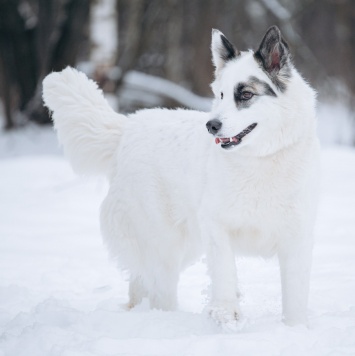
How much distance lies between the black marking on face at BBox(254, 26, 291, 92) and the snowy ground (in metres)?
1.52

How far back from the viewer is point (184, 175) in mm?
4652

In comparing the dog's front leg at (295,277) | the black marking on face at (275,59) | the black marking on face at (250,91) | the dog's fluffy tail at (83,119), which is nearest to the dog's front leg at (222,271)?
the dog's front leg at (295,277)

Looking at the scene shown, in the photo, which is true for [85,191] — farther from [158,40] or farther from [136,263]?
[158,40]

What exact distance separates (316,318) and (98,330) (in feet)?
4.53

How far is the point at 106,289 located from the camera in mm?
5664

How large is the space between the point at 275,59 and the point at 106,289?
258 cm

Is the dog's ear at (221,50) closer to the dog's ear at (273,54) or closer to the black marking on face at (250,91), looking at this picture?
the dog's ear at (273,54)

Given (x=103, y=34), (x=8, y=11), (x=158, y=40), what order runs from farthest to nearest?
1. (x=158, y=40)
2. (x=8, y=11)
3. (x=103, y=34)

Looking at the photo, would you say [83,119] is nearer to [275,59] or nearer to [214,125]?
[214,125]

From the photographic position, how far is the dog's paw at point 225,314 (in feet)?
13.2

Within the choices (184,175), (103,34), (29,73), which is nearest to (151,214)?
(184,175)

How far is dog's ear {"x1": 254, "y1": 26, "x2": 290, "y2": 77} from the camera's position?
4.10 meters

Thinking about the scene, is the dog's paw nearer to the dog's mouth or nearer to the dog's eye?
the dog's mouth

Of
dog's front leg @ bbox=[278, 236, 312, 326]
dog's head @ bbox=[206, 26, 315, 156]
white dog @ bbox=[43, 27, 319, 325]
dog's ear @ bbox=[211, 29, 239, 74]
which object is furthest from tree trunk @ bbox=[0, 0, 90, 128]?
dog's front leg @ bbox=[278, 236, 312, 326]
